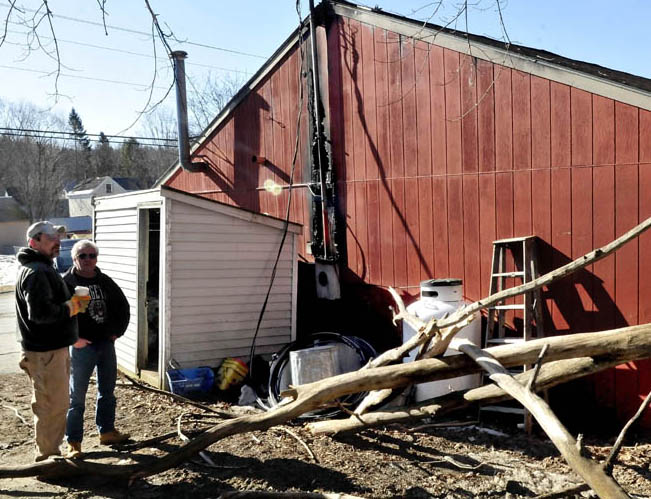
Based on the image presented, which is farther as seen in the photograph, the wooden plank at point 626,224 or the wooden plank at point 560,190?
the wooden plank at point 560,190

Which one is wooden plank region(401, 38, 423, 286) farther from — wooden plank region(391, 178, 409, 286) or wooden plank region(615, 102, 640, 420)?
wooden plank region(615, 102, 640, 420)

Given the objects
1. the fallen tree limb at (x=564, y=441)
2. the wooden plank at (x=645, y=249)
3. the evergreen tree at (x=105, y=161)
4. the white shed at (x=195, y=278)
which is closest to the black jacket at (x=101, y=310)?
the white shed at (x=195, y=278)

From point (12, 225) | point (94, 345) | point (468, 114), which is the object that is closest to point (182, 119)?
point (468, 114)

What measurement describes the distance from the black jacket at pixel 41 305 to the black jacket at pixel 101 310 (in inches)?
14.2

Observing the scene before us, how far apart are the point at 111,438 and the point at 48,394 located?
3.10 feet

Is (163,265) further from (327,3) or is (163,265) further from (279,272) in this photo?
(327,3)

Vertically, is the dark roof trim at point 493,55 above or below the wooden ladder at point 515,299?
above

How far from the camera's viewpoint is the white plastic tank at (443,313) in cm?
680

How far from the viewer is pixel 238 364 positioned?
8.13 meters

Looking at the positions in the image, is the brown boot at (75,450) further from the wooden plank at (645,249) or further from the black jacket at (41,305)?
the wooden plank at (645,249)

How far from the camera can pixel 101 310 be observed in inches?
217

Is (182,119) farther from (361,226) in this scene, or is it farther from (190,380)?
(190,380)

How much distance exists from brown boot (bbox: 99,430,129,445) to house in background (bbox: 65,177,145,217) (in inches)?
2040

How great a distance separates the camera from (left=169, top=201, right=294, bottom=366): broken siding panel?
804 centimetres
